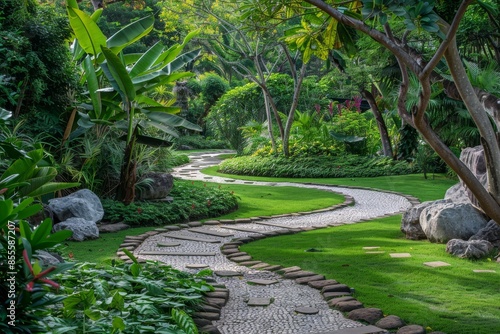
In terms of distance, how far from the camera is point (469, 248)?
7727 millimetres

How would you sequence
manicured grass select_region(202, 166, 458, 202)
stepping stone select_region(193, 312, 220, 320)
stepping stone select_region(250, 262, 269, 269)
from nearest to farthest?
stepping stone select_region(193, 312, 220, 320), stepping stone select_region(250, 262, 269, 269), manicured grass select_region(202, 166, 458, 202)

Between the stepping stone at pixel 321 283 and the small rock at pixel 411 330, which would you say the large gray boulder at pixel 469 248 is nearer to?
the stepping stone at pixel 321 283

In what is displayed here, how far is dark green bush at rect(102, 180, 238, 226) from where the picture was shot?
1120 cm

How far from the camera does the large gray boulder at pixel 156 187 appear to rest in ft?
40.6

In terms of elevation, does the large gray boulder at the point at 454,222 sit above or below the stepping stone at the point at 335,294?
above

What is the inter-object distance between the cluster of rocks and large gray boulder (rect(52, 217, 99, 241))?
4735mm

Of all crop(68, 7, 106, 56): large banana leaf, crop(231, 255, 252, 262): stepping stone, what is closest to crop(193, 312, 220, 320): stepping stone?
crop(231, 255, 252, 262): stepping stone

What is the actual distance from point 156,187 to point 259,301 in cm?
679

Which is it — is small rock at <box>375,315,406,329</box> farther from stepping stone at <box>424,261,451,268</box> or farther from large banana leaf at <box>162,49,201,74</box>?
large banana leaf at <box>162,49,201,74</box>

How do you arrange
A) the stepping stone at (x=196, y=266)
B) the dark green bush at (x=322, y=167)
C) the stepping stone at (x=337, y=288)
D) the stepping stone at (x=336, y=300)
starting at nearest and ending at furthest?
the stepping stone at (x=336, y=300) → the stepping stone at (x=337, y=288) → the stepping stone at (x=196, y=266) → the dark green bush at (x=322, y=167)

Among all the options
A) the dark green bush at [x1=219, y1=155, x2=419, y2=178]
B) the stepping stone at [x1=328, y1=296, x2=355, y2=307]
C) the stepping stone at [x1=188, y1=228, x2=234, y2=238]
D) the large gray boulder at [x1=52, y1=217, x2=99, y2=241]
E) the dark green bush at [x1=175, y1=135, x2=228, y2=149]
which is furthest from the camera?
the dark green bush at [x1=175, y1=135, x2=228, y2=149]

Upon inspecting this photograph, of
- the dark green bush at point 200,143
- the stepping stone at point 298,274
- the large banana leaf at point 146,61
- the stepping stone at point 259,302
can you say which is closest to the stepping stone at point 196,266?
the stepping stone at point 298,274

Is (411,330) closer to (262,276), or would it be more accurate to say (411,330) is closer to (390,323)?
(390,323)

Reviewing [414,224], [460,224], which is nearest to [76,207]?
[414,224]
